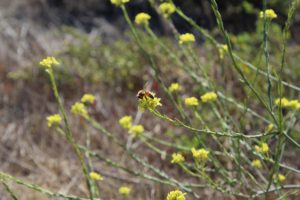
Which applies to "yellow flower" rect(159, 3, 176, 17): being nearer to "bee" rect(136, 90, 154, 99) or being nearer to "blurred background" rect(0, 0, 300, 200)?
"blurred background" rect(0, 0, 300, 200)

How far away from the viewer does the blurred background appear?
8.34 feet

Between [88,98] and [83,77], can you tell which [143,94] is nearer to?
[88,98]

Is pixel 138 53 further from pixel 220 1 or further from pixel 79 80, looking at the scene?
pixel 220 1

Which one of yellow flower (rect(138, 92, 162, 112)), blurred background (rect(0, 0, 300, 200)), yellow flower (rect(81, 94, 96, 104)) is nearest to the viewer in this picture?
yellow flower (rect(138, 92, 162, 112))

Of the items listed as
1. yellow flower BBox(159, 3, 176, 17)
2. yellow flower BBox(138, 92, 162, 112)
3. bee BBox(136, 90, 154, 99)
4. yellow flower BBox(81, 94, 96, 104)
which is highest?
yellow flower BBox(159, 3, 176, 17)

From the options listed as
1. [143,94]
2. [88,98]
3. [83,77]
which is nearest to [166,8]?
[88,98]

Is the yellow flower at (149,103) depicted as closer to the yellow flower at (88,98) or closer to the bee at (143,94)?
the bee at (143,94)

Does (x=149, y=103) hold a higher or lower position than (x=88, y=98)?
lower

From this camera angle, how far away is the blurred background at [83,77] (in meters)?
2.54

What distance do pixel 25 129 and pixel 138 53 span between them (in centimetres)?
155

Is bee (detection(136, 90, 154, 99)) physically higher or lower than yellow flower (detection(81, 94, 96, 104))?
lower

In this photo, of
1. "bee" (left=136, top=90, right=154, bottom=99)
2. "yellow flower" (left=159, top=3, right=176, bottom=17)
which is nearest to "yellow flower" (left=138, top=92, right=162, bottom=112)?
"bee" (left=136, top=90, right=154, bottom=99)

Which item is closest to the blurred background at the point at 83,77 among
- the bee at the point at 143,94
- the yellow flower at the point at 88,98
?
the yellow flower at the point at 88,98

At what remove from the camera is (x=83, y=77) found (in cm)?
377
